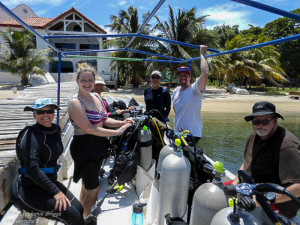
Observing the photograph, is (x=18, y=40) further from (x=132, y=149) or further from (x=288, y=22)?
(x=288, y=22)

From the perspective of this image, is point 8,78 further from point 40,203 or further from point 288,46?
point 288,46

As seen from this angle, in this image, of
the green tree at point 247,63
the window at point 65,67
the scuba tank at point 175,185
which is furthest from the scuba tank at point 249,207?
the window at point 65,67

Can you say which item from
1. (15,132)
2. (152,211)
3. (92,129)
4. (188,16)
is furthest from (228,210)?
(188,16)

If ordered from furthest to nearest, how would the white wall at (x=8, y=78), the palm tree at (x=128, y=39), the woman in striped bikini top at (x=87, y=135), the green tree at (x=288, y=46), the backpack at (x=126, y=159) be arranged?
the green tree at (x=288, y=46) → the white wall at (x=8, y=78) → the palm tree at (x=128, y=39) → the backpack at (x=126, y=159) → the woman in striped bikini top at (x=87, y=135)

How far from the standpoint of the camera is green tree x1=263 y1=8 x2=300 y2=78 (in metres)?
35.5

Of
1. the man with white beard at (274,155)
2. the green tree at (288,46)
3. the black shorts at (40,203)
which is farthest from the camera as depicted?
the green tree at (288,46)

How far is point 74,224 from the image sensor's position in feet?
6.31

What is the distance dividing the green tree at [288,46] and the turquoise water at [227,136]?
981 inches

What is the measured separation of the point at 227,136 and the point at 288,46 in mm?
34119

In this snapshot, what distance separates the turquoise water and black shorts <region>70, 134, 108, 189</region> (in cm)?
440

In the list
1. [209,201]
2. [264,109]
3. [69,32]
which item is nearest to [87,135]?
[209,201]

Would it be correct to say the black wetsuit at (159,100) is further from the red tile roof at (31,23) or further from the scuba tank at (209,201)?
the red tile roof at (31,23)

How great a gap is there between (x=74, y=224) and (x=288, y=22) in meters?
43.8

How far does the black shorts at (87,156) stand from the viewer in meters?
2.34
